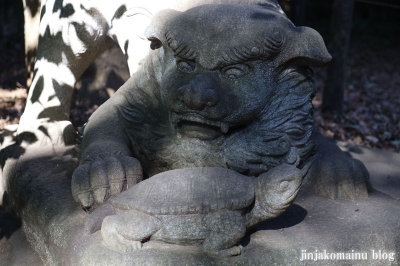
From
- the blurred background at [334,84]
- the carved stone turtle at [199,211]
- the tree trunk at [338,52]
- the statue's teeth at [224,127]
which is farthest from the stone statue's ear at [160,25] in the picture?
the tree trunk at [338,52]

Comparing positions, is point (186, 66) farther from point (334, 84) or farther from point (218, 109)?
point (334, 84)

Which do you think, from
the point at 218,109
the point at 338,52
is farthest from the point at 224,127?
the point at 338,52

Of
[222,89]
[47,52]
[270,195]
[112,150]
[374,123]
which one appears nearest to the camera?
A: [270,195]

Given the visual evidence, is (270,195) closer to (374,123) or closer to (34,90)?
(34,90)

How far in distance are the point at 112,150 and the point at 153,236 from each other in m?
0.52

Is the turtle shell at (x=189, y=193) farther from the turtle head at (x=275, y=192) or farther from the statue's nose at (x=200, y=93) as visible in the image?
the statue's nose at (x=200, y=93)

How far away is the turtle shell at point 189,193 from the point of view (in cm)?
205

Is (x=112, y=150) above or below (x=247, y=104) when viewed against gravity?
below

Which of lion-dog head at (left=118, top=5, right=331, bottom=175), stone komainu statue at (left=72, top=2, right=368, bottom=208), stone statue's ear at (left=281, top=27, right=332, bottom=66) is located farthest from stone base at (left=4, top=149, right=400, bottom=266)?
stone statue's ear at (left=281, top=27, right=332, bottom=66)

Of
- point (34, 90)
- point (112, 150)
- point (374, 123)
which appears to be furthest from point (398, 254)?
point (374, 123)

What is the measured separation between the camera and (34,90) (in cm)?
375

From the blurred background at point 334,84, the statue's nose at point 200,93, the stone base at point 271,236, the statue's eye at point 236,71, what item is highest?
the statue's eye at point 236,71

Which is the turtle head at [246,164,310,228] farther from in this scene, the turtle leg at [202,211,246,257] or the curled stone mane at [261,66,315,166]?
the curled stone mane at [261,66,315,166]

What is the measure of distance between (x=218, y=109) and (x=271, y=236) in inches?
23.3
